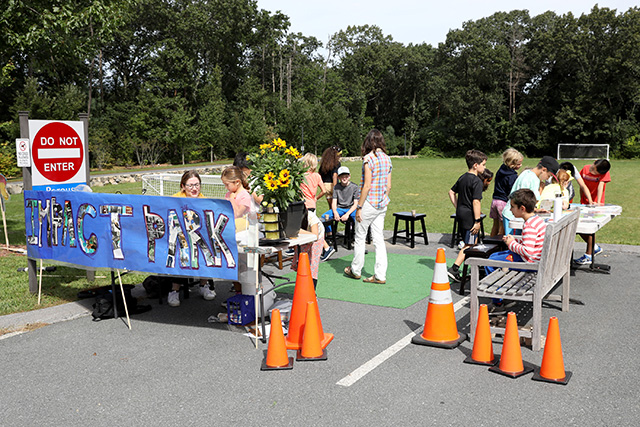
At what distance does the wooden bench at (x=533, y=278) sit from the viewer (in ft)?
16.3

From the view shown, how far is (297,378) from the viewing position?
14.4 feet

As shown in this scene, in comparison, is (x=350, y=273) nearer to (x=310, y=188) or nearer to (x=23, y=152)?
(x=310, y=188)

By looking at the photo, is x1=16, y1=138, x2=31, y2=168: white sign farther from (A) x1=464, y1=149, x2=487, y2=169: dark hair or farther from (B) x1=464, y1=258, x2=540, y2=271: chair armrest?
(A) x1=464, y1=149, x2=487, y2=169: dark hair

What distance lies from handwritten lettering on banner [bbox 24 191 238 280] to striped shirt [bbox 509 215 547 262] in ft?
9.17

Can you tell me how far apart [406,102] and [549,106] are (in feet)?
72.4

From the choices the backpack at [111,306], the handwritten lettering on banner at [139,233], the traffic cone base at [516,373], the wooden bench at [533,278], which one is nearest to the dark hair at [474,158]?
the wooden bench at [533,278]

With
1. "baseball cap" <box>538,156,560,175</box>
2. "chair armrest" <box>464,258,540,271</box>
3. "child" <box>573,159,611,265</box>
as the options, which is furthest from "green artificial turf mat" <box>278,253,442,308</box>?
"child" <box>573,159,611,265</box>

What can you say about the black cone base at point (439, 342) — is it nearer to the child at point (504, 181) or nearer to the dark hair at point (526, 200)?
the dark hair at point (526, 200)

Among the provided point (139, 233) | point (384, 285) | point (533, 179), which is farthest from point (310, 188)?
point (139, 233)

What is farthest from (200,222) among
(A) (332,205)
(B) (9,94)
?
(B) (9,94)

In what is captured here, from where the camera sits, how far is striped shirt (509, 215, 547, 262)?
5.48 metres

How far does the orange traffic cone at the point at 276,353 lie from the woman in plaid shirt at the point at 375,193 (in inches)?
118

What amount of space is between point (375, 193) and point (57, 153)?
13.6ft

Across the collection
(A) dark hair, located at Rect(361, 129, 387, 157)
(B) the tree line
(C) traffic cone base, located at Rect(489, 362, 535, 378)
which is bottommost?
(C) traffic cone base, located at Rect(489, 362, 535, 378)
